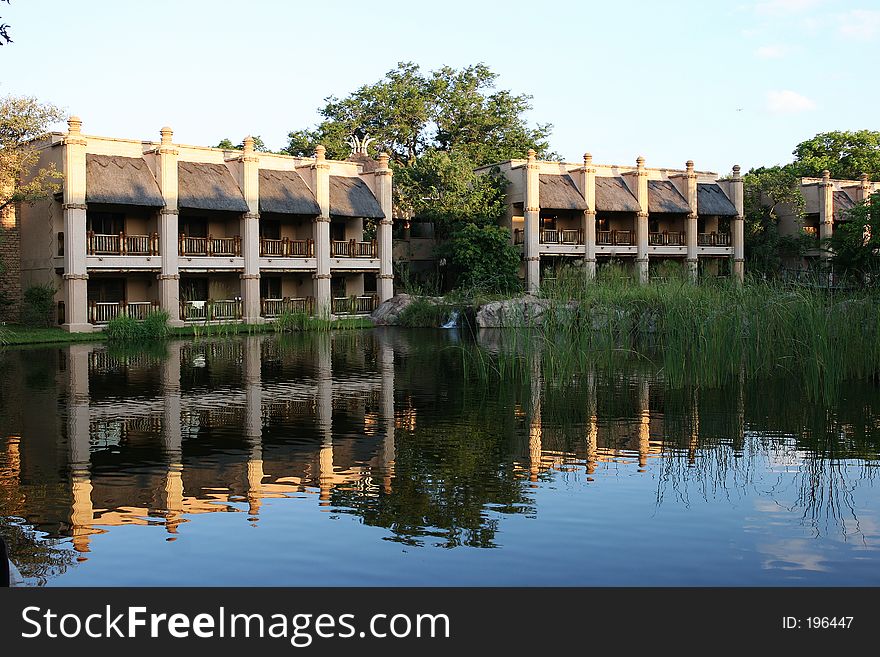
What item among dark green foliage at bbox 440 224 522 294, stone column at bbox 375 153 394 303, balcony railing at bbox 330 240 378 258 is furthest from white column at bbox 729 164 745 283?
balcony railing at bbox 330 240 378 258

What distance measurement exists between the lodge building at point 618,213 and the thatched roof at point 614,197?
0.06m

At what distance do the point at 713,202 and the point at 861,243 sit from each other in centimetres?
1994

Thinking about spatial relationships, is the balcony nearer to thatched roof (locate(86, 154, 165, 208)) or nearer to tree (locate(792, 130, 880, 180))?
tree (locate(792, 130, 880, 180))

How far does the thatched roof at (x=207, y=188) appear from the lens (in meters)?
40.6

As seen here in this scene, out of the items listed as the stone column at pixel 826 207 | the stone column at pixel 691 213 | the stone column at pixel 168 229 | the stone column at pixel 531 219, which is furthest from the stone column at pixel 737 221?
the stone column at pixel 168 229

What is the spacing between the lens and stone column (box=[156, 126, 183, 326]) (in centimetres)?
3978

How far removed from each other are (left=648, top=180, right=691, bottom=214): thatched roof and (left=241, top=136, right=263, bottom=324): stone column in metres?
23.4

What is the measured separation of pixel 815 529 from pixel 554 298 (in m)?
14.8

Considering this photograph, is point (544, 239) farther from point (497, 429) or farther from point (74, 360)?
point (497, 429)

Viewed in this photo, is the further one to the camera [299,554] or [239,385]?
[239,385]

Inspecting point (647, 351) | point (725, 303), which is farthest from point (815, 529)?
point (647, 351)

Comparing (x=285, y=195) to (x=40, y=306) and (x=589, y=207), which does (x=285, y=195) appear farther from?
(x=589, y=207)

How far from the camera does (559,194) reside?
52062 millimetres

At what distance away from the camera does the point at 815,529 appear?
8.17 m
